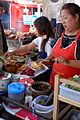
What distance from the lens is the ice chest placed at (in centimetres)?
96

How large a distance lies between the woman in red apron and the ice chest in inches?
13.9

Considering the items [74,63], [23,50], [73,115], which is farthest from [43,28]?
[73,115]

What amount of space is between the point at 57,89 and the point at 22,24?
12.6ft

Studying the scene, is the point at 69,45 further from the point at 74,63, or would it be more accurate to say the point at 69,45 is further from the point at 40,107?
the point at 40,107

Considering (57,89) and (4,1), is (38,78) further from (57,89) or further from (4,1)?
(4,1)

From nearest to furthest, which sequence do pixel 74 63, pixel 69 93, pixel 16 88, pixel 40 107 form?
pixel 69 93
pixel 40 107
pixel 16 88
pixel 74 63

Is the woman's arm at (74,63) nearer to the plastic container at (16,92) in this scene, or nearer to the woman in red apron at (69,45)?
the woman in red apron at (69,45)

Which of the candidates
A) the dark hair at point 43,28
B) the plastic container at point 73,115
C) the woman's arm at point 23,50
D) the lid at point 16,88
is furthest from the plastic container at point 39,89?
the dark hair at point 43,28

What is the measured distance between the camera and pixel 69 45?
151cm

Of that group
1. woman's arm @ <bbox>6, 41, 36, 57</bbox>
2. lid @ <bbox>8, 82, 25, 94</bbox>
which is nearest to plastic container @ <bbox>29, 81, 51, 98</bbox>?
lid @ <bbox>8, 82, 25, 94</bbox>

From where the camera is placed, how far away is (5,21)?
15.7 feet

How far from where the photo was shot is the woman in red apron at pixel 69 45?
4.61 feet

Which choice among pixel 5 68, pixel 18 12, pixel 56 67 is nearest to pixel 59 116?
pixel 56 67

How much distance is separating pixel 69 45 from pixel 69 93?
61 centimetres
